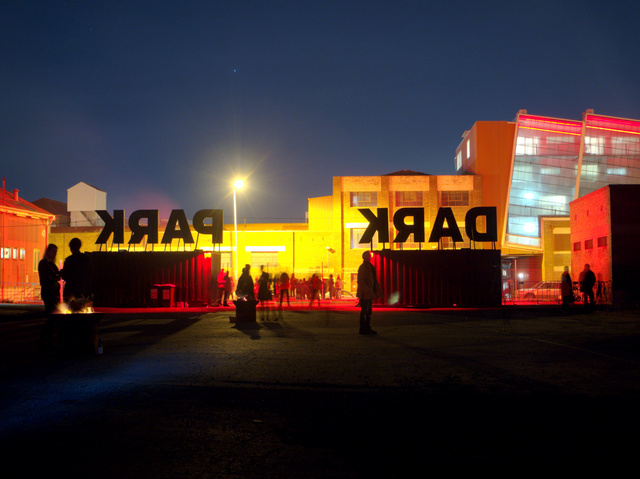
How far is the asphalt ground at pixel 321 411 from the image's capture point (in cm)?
367

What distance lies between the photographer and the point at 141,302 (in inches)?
998

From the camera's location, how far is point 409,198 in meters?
49.3

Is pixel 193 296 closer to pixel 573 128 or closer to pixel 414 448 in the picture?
pixel 414 448

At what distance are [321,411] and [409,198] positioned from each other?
45.3m

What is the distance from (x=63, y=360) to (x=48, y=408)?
3455 mm

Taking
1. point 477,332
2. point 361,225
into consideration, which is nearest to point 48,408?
point 477,332

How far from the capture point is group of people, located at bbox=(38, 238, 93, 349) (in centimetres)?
903

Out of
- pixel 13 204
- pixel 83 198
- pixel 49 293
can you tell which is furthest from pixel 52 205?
pixel 49 293

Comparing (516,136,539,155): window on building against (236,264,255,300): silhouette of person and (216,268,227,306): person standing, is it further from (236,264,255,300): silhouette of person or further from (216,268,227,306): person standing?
(236,264,255,300): silhouette of person

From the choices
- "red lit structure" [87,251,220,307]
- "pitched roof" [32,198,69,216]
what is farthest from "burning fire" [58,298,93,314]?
"pitched roof" [32,198,69,216]

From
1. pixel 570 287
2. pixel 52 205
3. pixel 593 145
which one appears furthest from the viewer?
pixel 52 205

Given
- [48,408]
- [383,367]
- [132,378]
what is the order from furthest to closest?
[383,367], [132,378], [48,408]

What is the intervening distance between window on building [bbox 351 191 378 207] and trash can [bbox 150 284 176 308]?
26436 millimetres

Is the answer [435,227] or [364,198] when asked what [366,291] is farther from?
[364,198]
